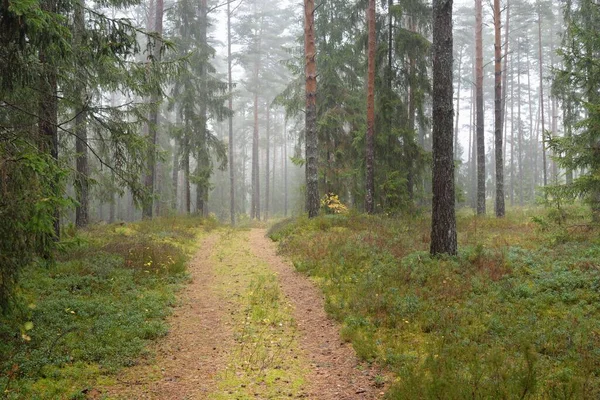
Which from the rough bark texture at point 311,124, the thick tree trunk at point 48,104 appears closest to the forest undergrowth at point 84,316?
the thick tree trunk at point 48,104

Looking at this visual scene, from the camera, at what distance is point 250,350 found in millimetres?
6168

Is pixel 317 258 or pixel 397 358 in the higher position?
pixel 317 258

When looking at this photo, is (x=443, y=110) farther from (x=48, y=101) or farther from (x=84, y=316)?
(x=48, y=101)

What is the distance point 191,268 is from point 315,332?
5.47 m

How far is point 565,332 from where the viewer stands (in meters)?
5.64

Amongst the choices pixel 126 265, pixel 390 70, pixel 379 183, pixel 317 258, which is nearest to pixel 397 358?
pixel 317 258

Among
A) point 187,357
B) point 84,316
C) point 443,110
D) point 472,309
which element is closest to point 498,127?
point 443,110

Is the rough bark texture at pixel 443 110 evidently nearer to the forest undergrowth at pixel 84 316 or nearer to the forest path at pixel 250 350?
the forest path at pixel 250 350

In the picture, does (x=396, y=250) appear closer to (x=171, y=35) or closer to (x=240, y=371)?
(x=240, y=371)

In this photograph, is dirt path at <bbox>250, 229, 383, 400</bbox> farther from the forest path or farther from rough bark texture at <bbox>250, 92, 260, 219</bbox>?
rough bark texture at <bbox>250, 92, 260, 219</bbox>

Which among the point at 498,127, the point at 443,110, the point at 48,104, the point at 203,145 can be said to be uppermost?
the point at 498,127

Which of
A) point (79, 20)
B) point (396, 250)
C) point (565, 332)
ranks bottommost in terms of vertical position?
point (565, 332)

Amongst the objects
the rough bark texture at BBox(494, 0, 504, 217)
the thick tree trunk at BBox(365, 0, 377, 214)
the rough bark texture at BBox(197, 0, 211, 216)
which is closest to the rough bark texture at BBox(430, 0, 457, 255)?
the thick tree trunk at BBox(365, 0, 377, 214)

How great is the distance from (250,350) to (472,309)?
12.1 ft
